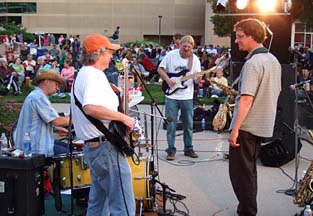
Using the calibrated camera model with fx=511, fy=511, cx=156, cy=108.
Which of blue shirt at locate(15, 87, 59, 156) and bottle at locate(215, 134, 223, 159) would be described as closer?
blue shirt at locate(15, 87, 59, 156)

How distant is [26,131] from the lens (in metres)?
5.25

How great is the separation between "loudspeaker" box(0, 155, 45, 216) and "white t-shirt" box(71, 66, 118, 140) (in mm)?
953

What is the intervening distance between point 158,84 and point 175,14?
40902mm

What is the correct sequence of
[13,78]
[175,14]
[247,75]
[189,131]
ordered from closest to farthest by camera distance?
[247,75], [189,131], [13,78], [175,14]

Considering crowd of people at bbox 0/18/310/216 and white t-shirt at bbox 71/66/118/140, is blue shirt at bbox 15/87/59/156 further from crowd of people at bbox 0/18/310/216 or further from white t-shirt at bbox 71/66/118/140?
white t-shirt at bbox 71/66/118/140

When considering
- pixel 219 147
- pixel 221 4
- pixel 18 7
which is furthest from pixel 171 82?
pixel 18 7

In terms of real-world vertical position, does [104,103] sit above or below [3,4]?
below

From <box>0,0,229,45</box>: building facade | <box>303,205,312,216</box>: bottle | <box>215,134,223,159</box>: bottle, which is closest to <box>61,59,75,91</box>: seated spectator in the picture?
<box>215,134,223,159</box>: bottle

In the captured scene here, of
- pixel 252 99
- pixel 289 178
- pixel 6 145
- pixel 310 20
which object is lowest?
pixel 289 178

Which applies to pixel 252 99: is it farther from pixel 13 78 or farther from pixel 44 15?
pixel 44 15

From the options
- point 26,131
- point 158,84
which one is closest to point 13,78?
point 158,84

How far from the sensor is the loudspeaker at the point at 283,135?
287 inches

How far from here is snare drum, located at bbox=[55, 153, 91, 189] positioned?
495cm

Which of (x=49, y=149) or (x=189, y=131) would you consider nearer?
(x=49, y=149)
